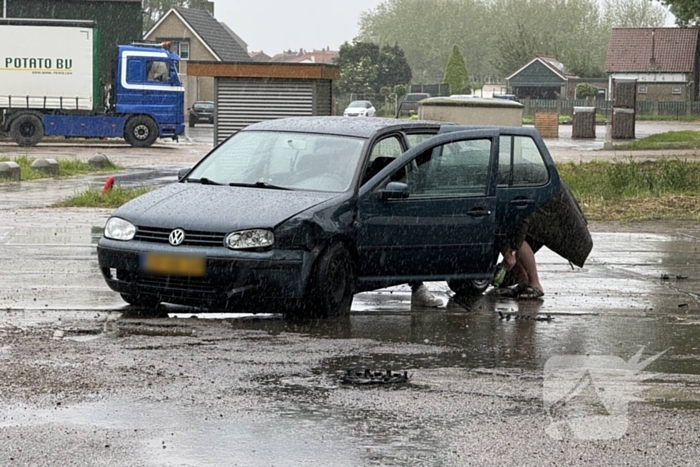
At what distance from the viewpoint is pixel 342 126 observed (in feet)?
34.8

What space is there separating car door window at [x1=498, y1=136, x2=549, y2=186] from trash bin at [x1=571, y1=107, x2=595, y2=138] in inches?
1435

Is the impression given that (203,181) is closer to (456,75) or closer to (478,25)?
(456,75)

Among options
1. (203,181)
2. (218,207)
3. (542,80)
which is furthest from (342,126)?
(542,80)

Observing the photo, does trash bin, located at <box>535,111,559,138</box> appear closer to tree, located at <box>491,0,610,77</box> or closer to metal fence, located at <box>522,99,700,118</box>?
metal fence, located at <box>522,99,700,118</box>

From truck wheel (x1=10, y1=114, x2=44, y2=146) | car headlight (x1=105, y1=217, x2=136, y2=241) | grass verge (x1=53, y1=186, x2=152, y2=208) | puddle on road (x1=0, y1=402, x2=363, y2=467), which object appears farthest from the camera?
truck wheel (x1=10, y1=114, x2=44, y2=146)

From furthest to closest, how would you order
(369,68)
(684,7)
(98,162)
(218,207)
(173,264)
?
1. (369,68)
2. (684,7)
3. (98,162)
4. (218,207)
5. (173,264)

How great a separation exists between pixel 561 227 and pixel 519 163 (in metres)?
0.67

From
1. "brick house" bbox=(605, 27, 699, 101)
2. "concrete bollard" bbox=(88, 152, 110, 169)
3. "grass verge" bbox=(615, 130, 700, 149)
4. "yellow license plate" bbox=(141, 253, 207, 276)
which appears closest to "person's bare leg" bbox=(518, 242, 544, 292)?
"yellow license plate" bbox=(141, 253, 207, 276)

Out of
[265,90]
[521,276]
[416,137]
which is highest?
[265,90]

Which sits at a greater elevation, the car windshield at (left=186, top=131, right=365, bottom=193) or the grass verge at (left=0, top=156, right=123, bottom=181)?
the car windshield at (left=186, top=131, right=365, bottom=193)

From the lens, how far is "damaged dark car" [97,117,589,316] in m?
9.05

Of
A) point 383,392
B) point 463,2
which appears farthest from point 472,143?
point 463,2

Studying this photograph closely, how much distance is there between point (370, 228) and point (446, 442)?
405cm

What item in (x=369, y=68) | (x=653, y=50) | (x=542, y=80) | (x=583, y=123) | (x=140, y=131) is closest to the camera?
(x=140, y=131)
